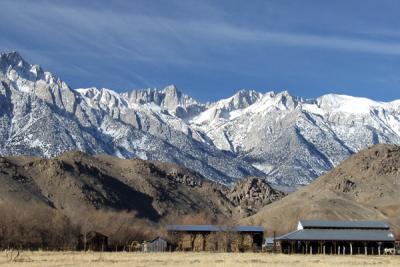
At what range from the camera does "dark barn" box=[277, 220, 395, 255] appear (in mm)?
131500

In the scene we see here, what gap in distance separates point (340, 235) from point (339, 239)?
4112mm

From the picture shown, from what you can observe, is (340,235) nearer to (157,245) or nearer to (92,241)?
(157,245)

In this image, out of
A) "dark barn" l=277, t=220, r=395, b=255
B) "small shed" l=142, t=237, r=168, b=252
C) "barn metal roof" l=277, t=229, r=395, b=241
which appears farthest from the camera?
"small shed" l=142, t=237, r=168, b=252

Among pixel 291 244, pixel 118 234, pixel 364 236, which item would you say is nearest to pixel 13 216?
pixel 118 234

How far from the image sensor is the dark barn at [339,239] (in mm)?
131500

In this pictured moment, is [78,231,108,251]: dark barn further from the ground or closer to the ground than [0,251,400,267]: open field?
further from the ground

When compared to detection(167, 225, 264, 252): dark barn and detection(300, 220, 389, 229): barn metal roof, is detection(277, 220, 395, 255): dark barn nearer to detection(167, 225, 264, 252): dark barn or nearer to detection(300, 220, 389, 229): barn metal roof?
detection(300, 220, 389, 229): barn metal roof

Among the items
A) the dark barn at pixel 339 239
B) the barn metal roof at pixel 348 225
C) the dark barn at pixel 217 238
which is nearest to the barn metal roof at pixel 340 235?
the dark barn at pixel 339 239

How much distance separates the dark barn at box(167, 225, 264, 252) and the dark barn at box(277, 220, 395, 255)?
23.6 feet

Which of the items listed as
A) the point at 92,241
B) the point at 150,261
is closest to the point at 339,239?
the point at 92,241

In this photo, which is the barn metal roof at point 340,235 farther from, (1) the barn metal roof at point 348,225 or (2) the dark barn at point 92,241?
(2) the dark barn at point 92,241

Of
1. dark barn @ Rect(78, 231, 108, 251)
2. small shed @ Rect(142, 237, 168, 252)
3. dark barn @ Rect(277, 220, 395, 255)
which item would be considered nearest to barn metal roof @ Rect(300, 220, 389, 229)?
dark barn @ Rect(277, 220, 395, 255)

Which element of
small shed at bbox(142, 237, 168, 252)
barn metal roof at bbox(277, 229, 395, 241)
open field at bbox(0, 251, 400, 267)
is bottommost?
open field at bbox(0, 251, 400, 267)

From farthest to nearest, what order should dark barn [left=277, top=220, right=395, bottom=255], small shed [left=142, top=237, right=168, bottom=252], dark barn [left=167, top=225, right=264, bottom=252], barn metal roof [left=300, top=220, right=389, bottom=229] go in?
barn metal roof [left=300, top=220, right=389, bottom=229]
dark barn [left=167, top=225, right=264, bottom=252]
small shed [left=142, top=237, right=168, bottom=252]
dark barn [left=277, top=220, right=395, bottom=255]
